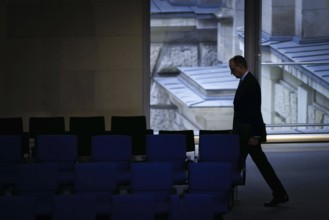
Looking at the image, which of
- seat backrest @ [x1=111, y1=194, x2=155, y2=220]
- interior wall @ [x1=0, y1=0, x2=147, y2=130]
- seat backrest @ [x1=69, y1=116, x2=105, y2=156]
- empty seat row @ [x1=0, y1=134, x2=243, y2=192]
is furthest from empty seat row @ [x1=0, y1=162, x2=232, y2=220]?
A: interior wall @ [x1=0, y1=0, x2=147, y2=130]

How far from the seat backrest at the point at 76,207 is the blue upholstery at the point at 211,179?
1.46 meters

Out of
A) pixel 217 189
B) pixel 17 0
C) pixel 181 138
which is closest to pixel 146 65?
pixel 17 0

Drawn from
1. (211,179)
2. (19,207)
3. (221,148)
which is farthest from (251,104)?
(19,207)

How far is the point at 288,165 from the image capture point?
1244 centimetres

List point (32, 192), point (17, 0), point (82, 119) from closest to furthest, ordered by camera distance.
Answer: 1. point (32, 192)
2. point (82, 119)
3. point (17, 0)

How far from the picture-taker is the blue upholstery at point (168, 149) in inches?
399

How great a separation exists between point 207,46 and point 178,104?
1097 millimetres

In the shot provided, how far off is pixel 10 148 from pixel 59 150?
59 cm

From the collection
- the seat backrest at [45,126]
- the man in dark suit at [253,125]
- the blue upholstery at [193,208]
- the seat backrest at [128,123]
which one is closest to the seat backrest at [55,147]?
the seat backrest at [45,126]

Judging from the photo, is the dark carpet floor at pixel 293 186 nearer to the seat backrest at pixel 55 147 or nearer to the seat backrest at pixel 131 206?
the seat backrest at pixel 131 206

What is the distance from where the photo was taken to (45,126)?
37.7 feet

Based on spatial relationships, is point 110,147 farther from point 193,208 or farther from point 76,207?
point 193,208

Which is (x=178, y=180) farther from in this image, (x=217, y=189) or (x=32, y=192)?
(x=32, y=192)

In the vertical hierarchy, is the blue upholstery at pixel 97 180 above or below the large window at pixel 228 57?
below
